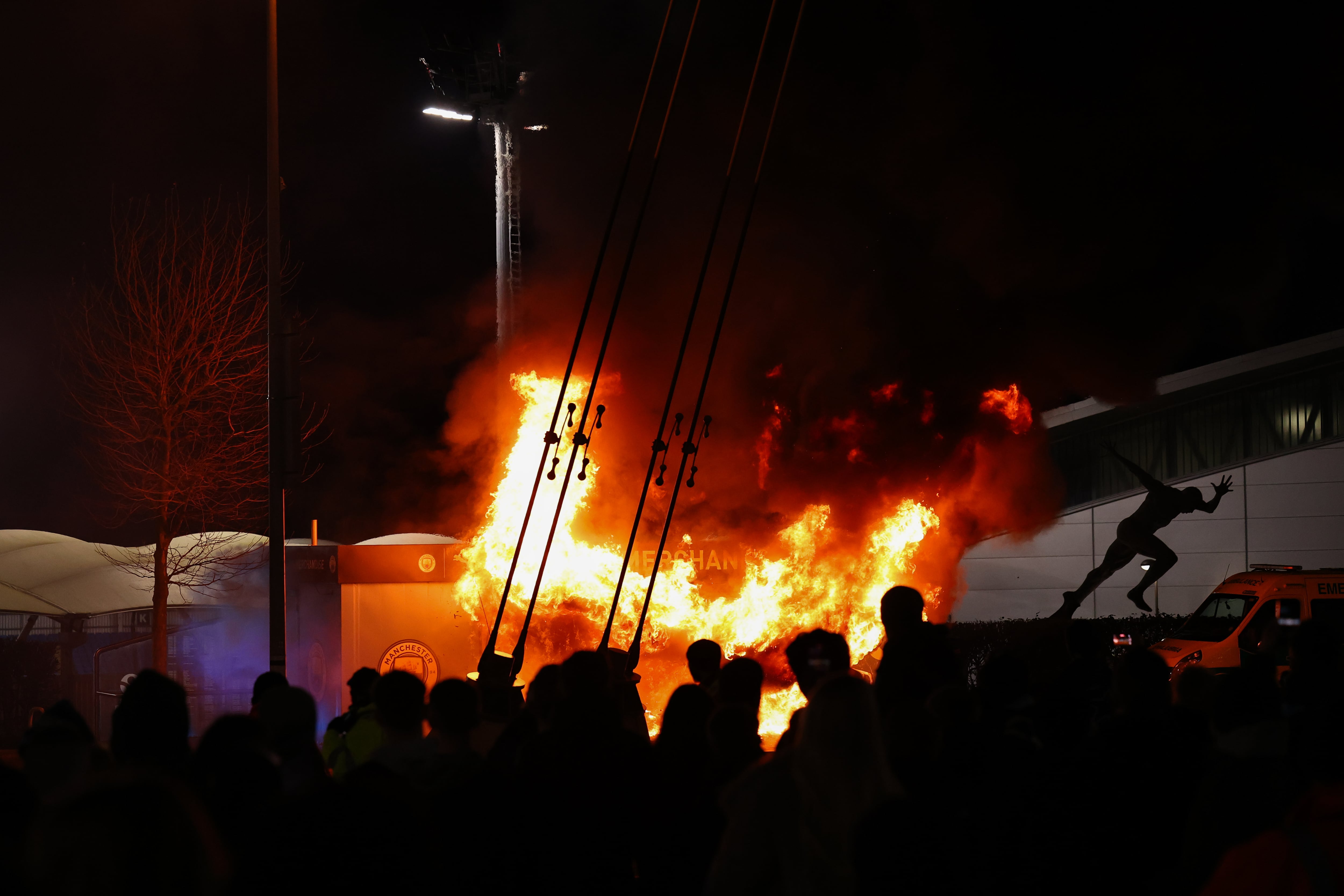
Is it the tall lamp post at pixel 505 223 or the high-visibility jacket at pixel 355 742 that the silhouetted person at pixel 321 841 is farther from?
the tall lamp post at pixel 505 223

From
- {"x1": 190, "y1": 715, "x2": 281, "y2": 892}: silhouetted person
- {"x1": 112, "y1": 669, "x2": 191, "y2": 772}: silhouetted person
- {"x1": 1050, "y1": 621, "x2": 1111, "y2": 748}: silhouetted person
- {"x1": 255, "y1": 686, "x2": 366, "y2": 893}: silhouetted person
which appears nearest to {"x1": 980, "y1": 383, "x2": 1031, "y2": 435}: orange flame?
{"x1": 1050, "y1": 621, "x2": 1111, "y2": 748}: silhouetted person

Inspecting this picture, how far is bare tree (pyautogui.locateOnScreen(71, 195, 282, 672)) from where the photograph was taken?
49.1 ft

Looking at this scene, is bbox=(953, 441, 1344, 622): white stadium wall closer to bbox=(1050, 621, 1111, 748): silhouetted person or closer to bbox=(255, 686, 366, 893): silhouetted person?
bbox=(1050, 621, 1111, 748): silhouetted person

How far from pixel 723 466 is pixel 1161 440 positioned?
41.9ft

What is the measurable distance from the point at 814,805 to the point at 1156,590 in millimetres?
21671

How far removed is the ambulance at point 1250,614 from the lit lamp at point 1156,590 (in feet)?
21.4

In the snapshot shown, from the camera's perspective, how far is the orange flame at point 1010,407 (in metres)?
16.7

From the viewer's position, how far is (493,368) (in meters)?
17.6

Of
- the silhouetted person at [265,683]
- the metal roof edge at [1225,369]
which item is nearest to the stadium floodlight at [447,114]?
the metal roof edge at [1225,369]

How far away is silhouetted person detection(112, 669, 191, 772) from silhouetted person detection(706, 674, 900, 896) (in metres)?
1.74

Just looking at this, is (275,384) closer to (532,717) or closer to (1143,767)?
(532,717)

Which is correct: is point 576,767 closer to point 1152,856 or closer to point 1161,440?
point 1152,856

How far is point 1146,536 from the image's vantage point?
67.9ft

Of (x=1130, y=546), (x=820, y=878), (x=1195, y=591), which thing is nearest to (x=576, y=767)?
(x=820, y=878)
